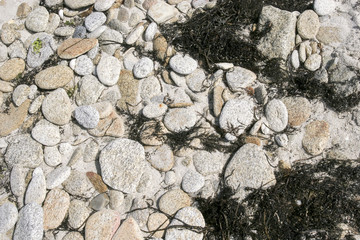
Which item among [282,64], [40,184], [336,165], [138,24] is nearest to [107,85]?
[138,24]

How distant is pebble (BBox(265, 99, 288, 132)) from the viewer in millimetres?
4023

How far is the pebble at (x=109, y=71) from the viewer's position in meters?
4.39

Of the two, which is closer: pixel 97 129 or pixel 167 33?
pixel 97 129

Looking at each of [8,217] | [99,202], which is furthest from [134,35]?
[8,217]

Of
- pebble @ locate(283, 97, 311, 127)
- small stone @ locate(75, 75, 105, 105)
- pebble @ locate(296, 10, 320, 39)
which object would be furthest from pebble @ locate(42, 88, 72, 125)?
pebble @ locate(296, 10, 320, 39)

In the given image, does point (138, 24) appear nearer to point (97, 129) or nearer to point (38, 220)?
point (97, 129)

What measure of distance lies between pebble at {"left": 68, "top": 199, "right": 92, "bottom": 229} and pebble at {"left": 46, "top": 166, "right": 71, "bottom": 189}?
292mm

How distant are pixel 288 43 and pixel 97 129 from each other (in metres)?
2.61

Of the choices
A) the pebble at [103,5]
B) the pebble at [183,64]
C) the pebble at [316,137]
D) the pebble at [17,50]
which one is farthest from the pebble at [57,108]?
the pebble at [316,137]

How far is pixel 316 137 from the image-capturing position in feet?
13.0

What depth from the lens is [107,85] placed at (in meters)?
4.42

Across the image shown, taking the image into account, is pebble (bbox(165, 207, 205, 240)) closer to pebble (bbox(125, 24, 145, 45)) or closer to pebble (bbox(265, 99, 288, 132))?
pebble (bbox(265, 99, 288, 132))

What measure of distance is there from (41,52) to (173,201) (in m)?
2.73

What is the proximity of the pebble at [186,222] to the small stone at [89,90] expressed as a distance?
180cm
